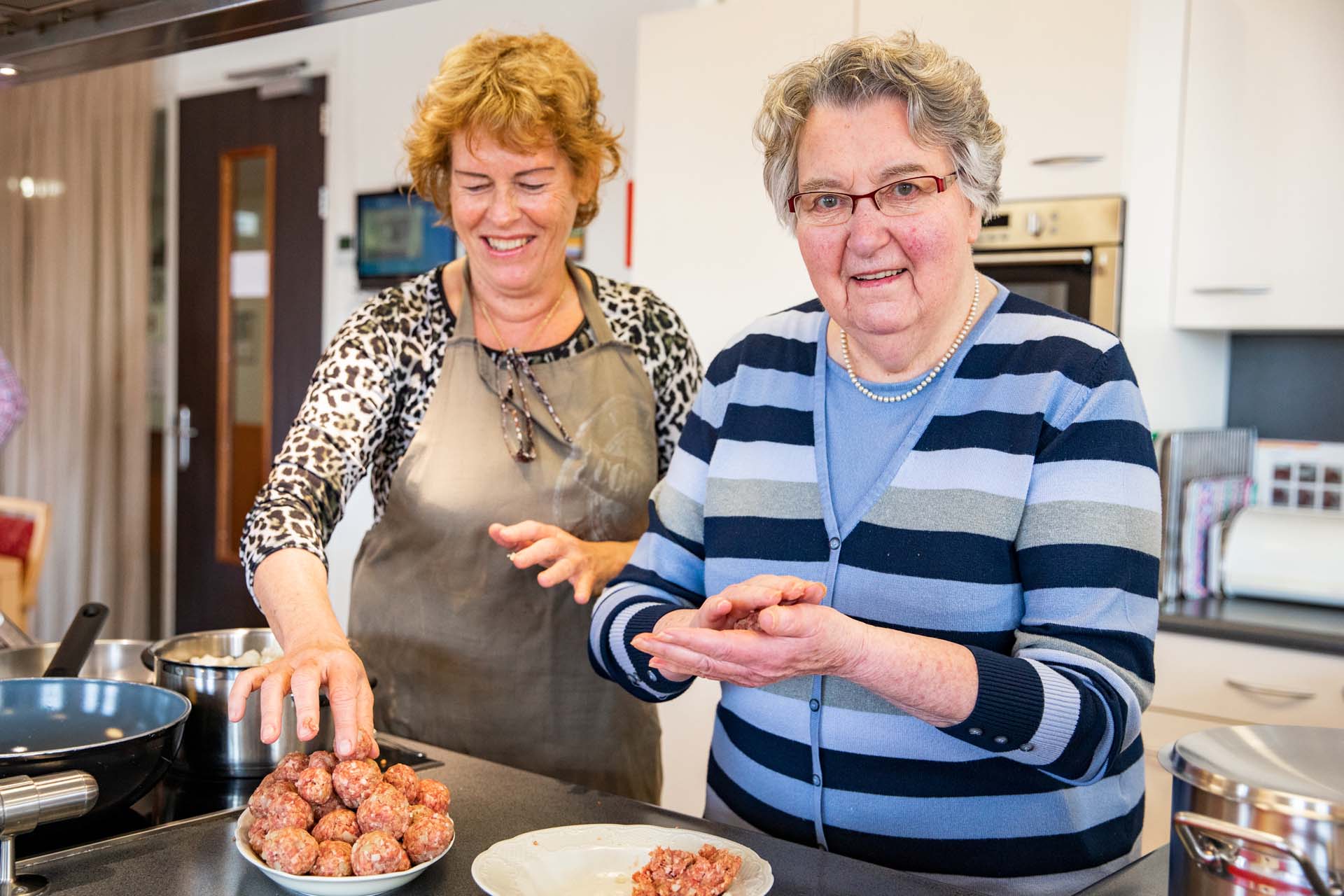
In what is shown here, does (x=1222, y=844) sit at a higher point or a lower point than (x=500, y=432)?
lower

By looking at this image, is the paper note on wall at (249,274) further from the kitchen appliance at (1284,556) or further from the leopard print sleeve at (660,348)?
the kitchen appliance at (1284,556)

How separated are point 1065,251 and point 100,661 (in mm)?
1857

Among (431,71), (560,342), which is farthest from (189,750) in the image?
(431,71)

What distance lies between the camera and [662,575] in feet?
4.58

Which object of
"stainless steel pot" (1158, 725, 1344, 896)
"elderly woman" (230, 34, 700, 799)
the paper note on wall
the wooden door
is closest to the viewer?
"stainless steel pot" (1158, 725, 1344, 896)

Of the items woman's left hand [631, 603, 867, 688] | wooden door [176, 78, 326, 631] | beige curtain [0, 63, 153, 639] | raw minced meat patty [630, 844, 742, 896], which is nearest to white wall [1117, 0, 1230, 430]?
woman's left hand [631, 603, 867, 688]

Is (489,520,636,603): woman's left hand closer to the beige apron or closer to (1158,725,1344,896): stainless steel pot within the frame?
the beige apron

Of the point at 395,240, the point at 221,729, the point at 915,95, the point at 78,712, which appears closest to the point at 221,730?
the point at 221,729

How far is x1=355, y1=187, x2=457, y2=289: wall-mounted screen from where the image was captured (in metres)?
4.13

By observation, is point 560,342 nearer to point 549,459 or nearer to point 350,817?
point 549,459

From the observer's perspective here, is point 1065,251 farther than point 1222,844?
Yes

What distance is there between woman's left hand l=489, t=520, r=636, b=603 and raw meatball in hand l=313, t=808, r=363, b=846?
1.45ft

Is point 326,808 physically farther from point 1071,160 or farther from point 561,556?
point 1071,160

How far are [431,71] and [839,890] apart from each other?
11.9 ft
